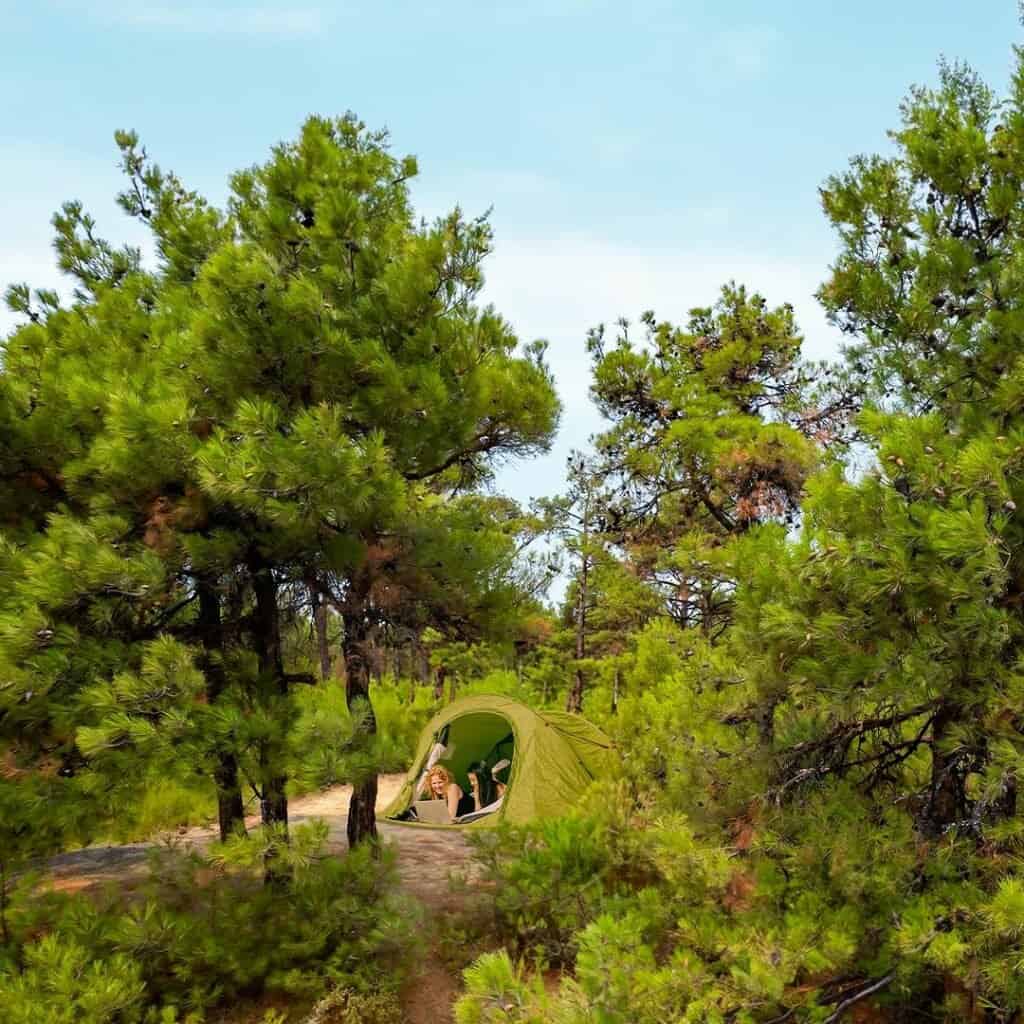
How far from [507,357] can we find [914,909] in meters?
4.64

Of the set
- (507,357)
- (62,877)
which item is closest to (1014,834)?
(507,357)

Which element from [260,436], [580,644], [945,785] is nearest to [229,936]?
[260,436]

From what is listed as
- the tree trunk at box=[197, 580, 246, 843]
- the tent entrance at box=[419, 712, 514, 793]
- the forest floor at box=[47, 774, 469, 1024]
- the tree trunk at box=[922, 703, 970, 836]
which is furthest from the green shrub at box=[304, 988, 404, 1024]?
the tent entrance at box=[419, 712, 514, 793]

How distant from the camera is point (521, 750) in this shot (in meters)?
9.30

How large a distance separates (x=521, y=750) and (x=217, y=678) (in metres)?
4.87

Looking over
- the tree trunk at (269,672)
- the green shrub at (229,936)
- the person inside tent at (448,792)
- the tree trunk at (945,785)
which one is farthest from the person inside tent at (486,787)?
the tree trunk at (945,785)

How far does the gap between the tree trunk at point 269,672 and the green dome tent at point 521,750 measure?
11.9ft

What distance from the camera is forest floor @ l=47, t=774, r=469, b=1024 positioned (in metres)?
5.18

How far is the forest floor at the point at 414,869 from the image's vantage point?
5.18m

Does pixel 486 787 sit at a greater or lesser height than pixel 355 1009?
greater

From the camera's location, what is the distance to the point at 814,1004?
3002 millimetres

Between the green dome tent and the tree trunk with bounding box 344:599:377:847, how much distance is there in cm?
286

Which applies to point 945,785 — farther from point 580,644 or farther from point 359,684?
point 580,644

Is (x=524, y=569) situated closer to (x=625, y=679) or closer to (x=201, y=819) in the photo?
(x=625, y=679)
